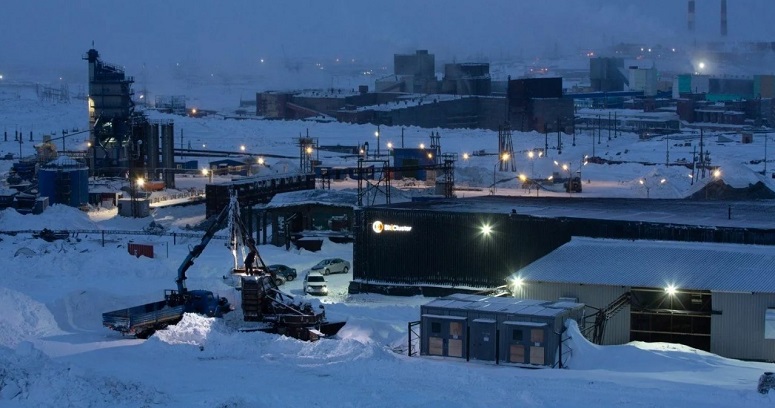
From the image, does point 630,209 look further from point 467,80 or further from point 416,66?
point 416,66

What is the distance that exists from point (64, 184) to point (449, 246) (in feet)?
48.7

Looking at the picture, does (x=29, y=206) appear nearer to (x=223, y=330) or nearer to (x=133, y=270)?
(x=133, y=270)

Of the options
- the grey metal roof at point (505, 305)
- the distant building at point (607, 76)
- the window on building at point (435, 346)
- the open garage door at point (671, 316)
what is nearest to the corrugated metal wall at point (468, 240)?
the open garage door at point (671, 316)

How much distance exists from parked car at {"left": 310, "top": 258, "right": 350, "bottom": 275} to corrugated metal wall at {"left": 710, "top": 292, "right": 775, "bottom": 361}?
6664 millimetres

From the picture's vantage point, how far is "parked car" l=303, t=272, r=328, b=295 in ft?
53.8

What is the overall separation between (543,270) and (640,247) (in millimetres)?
1370

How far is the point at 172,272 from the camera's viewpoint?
1628 cm

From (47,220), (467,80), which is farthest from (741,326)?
(467,80)

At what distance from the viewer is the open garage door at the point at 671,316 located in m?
13.8

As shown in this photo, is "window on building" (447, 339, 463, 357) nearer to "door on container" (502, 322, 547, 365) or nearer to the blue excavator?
"door on container" (502, 322, 547, 365)

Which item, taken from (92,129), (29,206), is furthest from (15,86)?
(29,206)

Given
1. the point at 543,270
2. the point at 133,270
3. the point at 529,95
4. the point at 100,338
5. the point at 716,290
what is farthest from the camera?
the point at 529,95

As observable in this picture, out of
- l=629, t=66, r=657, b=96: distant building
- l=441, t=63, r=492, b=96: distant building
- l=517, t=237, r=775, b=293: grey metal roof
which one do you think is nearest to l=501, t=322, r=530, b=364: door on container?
l=517, t=237, r=775, b=293: grey metal roof

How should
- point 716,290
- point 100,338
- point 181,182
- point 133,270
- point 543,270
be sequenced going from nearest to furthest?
point 100,338
point 716,290
point 543,270
point 133,270
point 181,182
